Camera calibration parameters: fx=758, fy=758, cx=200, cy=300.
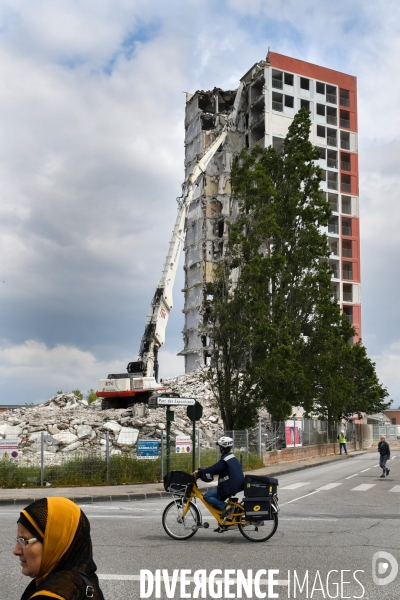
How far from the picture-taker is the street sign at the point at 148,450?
2522 centimetres

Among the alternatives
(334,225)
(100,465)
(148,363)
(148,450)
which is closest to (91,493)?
(100,465)

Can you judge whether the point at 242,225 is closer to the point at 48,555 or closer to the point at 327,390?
the point at 327,390

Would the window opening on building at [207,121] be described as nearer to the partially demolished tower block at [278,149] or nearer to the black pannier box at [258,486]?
the partially demolished tower block at [278,149]

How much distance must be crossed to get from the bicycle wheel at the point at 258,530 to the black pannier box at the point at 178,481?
1.06 m

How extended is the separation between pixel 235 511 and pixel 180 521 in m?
0.92

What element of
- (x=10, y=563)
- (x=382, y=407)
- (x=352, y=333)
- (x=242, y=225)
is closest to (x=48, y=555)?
(x=10, y=563)

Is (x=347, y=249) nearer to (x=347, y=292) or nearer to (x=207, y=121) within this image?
(x=347, y=292)

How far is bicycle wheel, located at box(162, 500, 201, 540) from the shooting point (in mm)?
12078

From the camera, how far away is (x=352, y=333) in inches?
2354

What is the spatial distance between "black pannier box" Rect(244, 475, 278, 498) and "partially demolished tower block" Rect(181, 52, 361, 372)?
231ft

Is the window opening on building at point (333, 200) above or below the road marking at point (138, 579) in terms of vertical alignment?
above

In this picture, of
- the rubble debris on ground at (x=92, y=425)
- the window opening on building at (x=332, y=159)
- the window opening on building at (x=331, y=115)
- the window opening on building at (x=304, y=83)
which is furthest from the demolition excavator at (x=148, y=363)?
the window opening on building at (x=331, y=115)

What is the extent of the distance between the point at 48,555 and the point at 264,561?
7.11 metres

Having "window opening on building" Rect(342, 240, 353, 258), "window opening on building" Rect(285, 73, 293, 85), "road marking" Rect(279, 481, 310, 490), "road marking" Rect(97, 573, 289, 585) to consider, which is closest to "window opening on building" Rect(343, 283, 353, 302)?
"window opening on building" Rect(342, 240, 353, 258)
